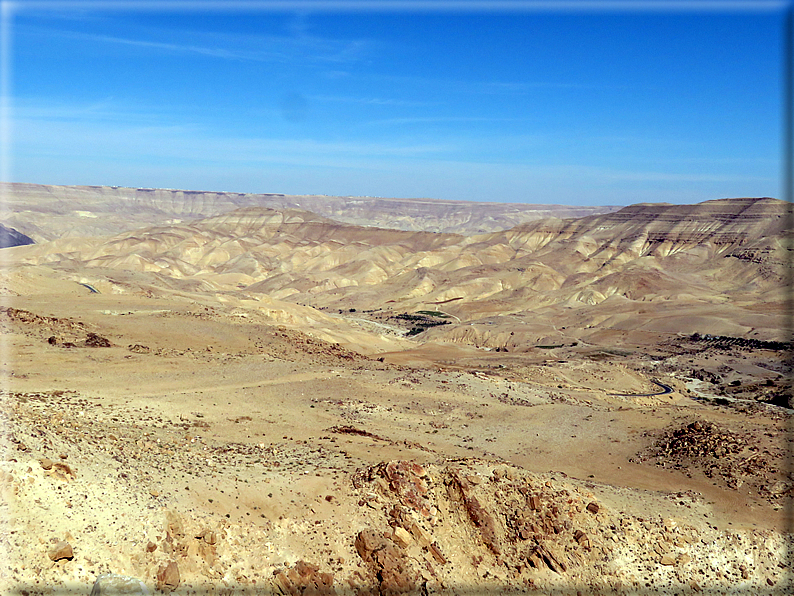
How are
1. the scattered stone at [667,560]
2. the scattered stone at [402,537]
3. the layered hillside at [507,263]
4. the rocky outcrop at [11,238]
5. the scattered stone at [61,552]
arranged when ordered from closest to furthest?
the scattered stone at [61,552]
the scattered stone at [402,537]
the scattered stone at [667,560]
the layered hillside at [507,263]
the rocky outcrop at [11,238]

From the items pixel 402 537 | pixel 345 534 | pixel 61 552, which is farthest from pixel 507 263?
pixel 61 552

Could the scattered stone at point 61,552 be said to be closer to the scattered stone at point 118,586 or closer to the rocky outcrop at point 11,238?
the scattered stone at point 118,586

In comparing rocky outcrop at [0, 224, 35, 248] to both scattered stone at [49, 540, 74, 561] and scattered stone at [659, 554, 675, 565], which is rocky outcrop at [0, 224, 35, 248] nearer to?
scattered stone at [49, 540, 74, 561]

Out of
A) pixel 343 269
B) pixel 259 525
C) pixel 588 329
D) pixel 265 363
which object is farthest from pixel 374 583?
pixel 343 269

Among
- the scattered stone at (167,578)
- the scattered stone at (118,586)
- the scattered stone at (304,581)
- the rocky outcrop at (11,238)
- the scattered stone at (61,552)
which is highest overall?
the rocky outcrop at (11,238)

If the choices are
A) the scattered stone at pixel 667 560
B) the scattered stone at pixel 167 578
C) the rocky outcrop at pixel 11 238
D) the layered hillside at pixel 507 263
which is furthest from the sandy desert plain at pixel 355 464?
the rocky outcrop at pixel 11 238

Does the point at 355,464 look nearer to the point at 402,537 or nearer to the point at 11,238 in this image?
the point at 402,537

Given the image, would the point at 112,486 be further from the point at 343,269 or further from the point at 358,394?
the point at 343,269
